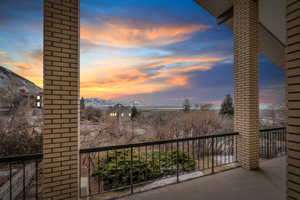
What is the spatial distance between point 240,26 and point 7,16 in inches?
253

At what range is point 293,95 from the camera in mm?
1218

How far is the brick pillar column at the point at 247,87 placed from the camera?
3496mm

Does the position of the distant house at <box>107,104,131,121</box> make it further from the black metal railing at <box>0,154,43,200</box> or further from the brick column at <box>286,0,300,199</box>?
the brick column at <box>286,0,300,199</box>

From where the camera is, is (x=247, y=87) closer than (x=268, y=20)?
Yes

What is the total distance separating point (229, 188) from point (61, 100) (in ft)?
9.67

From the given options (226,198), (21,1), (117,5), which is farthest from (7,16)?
(226,198)

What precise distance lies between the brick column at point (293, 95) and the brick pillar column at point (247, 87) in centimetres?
247

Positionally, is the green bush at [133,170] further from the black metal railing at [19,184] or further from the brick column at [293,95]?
the brick column at [293,95]

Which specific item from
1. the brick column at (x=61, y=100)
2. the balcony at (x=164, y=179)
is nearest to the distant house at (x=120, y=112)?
the balcony at (x=164, y=179)

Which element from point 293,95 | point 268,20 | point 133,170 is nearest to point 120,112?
point 133,170

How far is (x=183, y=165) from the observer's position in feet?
14.0

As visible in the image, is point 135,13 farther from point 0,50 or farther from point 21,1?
point 0,50

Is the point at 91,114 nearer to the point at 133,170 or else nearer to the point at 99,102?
the point at 99,102

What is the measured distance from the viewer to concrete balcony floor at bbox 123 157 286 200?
2.43 meters
